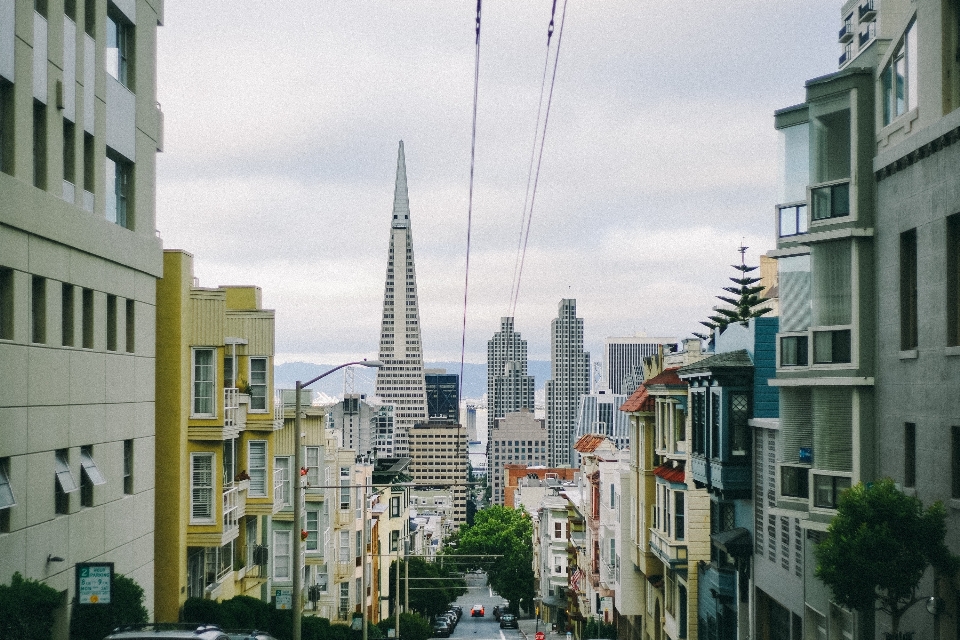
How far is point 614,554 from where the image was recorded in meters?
55.0

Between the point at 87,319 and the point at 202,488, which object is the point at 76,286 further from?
the point at 202,488

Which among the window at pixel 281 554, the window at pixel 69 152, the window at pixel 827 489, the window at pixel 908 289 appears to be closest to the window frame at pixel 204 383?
the window at pixel 69 152

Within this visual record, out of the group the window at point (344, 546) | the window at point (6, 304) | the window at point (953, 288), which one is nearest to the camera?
the window at point (953, 288)

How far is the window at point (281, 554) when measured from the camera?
40.7m

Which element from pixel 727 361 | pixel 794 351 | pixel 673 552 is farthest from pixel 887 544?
pixel 673 552

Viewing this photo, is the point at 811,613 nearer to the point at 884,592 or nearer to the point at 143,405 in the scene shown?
the point at 884,592

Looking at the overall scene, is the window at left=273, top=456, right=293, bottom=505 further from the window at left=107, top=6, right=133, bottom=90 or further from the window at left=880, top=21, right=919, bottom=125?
the window at left=880, top=21, right=919, bottom=125

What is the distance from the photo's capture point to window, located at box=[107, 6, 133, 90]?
25.1 meters

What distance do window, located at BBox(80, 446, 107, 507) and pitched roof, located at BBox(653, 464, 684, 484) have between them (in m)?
21.3

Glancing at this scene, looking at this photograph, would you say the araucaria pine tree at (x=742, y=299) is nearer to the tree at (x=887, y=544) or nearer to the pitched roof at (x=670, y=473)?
the pitched roof at (x=670, y=473)

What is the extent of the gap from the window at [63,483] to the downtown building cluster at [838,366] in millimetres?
15151

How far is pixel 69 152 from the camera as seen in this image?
2212cm

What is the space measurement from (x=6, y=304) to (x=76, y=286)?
127 inches

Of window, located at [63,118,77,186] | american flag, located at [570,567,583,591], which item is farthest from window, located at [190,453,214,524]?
american flag, located at [570,567,583,591]
